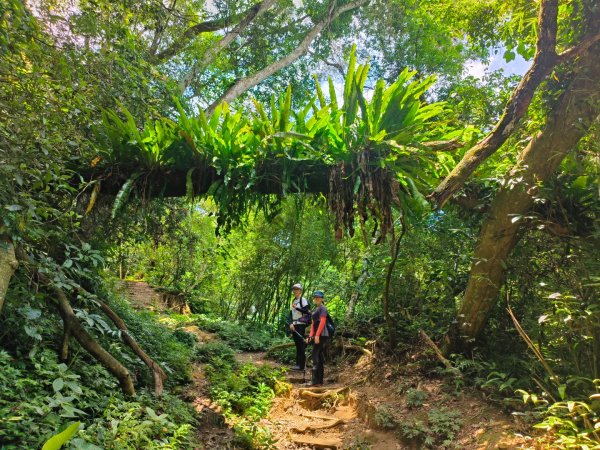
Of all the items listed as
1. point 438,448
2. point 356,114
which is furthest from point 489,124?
point 438,448

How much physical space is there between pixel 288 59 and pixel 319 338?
7233 mm

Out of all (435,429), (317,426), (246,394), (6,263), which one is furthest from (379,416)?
(6,263)

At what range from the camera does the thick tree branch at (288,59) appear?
8.81 m

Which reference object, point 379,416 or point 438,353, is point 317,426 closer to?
point 379,416

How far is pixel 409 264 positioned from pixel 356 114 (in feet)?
9.49

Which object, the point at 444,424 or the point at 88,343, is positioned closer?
the point at 88,343

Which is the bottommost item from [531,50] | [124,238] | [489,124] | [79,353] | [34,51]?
[79,353]

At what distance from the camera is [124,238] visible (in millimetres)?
5023

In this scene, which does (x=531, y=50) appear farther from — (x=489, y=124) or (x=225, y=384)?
(x=225, y=384)

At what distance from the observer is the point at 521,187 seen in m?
3.83

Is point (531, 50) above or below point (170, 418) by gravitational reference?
above

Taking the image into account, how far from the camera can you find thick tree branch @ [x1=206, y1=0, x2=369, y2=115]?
8.81 metres

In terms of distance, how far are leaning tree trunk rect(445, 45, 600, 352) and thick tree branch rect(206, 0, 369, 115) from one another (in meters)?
6.07

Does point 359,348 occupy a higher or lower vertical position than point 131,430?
higher
